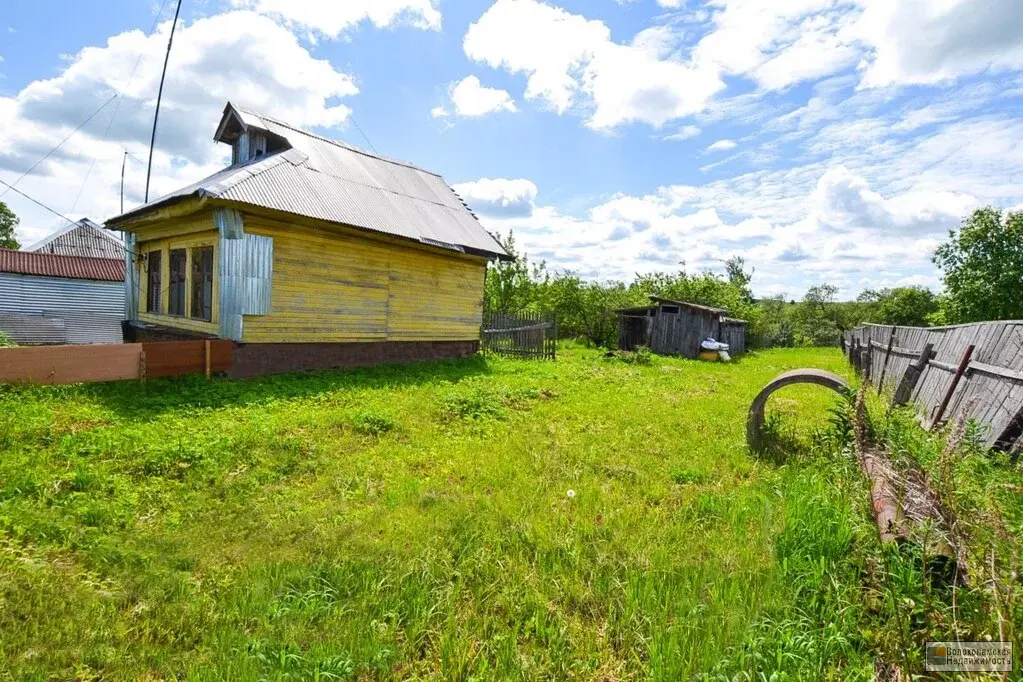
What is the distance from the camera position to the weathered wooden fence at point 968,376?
5152 millimetres

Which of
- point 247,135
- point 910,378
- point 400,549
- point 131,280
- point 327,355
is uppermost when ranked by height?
point 247,135

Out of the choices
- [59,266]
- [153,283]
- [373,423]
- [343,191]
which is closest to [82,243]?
[59,266]

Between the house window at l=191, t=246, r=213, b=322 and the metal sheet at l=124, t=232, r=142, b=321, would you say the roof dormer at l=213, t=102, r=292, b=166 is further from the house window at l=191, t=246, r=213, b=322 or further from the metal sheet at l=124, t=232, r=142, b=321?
the metal sheet at l=124, t=232, r=142, b=321

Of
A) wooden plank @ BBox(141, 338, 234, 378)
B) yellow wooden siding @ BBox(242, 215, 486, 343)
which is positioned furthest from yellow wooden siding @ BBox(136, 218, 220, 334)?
yellow wooden siding @ BBox(242, 215, 486, 343)

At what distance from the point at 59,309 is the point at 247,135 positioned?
49.3ft

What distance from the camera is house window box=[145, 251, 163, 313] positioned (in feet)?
43.7

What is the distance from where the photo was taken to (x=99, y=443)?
592 cm

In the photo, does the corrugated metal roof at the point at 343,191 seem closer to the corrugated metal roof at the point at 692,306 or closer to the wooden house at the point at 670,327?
the corrugated metal roof at the point at 692,306

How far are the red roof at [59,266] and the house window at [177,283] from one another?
1284cm

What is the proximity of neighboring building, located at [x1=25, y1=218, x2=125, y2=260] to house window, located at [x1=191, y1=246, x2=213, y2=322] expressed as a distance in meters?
20.4

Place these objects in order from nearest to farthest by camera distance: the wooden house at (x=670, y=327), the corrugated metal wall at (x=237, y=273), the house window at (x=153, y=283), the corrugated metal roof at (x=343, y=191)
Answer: the corrugated metal wall at (x=237, y=273) < the corrugated metal roof at (x=343, y=191) < the house window at (x=153, y=283) < the wooden house at (x=670, y=327)

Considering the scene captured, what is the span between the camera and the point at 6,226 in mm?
38594

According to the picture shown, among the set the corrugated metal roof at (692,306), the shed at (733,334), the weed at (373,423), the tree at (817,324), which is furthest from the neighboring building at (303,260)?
the tree at (817,324)

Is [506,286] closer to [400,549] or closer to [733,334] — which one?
[733,334]
